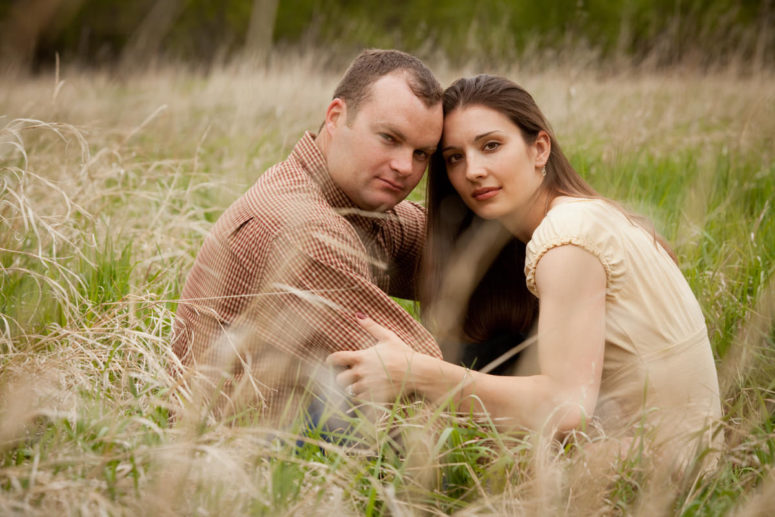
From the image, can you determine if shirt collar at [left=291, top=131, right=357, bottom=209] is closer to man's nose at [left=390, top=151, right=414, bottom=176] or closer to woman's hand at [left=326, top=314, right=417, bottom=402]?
man's nose at [left=390, top=151, right=414, bottom=176]

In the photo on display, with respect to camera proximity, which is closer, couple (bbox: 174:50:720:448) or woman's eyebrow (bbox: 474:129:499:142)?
couple (bbox: 174:50:720:448)

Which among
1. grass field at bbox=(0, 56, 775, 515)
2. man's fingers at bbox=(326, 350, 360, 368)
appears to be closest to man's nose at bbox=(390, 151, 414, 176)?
man's fingers at bbox=(326, 350, 360, 368)

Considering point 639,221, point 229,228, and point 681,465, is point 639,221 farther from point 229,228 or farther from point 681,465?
point 229,228

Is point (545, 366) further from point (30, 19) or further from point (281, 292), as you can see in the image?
point (30, 19)

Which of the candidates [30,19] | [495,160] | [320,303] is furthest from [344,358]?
[30,19]

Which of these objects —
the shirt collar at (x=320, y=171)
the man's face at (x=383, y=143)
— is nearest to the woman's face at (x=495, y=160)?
the man's face at (x=383, y=143)

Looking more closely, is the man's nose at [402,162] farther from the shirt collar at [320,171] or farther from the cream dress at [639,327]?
the cream dress at [639,327]

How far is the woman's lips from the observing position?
2.37m

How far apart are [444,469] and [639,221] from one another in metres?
1.09

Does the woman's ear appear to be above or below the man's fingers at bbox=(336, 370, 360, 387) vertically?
above

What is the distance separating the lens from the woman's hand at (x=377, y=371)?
193 centimetres

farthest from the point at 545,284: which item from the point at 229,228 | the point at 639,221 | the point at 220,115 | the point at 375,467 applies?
the point at 220,115

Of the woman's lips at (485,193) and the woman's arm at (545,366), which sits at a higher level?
the woman's lips at (485,193)

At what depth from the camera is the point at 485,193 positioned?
2.39 m
